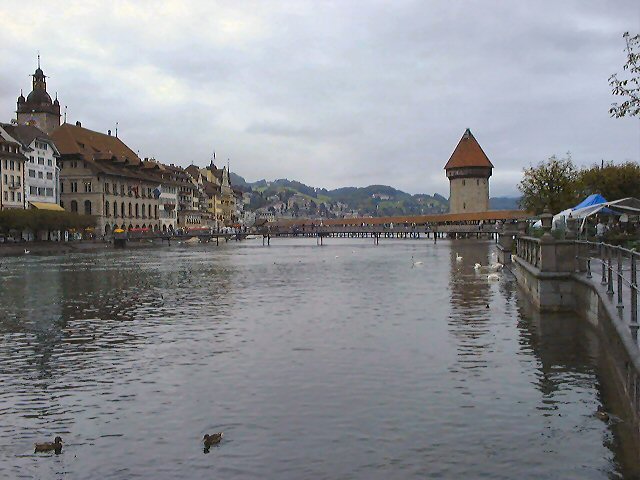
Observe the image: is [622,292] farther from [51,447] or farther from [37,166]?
[37,166]

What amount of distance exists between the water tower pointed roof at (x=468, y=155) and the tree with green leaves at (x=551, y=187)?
6501 cm

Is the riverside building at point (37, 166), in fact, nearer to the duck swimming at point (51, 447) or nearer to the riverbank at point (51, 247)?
the riverbank at point (51, 247)

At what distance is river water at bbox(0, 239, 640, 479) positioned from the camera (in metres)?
10.7

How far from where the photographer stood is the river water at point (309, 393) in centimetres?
1066

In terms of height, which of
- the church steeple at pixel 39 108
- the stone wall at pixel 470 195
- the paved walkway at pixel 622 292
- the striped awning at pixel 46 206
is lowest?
the paved walkway at pixel 622 292

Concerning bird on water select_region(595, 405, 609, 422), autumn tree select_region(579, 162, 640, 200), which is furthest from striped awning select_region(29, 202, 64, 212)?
bird on water select_region(595, 405, 609, 422)

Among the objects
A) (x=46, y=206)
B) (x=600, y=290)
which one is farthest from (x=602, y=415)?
(x=46, y=206)

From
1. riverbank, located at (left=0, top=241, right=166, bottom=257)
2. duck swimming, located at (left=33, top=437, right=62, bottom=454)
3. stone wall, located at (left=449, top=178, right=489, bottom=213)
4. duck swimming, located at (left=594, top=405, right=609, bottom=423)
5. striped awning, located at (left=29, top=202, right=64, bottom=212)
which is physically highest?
stone wall, located at (left=449, top=178, right=489, bottom=213)

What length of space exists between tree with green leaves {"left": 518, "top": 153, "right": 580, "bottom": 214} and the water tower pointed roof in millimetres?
65006

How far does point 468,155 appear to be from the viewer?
487 ft

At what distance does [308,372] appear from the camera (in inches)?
635

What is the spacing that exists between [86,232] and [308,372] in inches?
3659

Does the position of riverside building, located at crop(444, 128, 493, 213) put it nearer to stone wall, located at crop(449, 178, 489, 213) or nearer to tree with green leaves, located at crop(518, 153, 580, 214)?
stone wall, located at crop(449, 178, 489, 213)

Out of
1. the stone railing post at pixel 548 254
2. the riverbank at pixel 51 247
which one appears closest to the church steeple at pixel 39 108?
the riverbank at pixel 51 247
